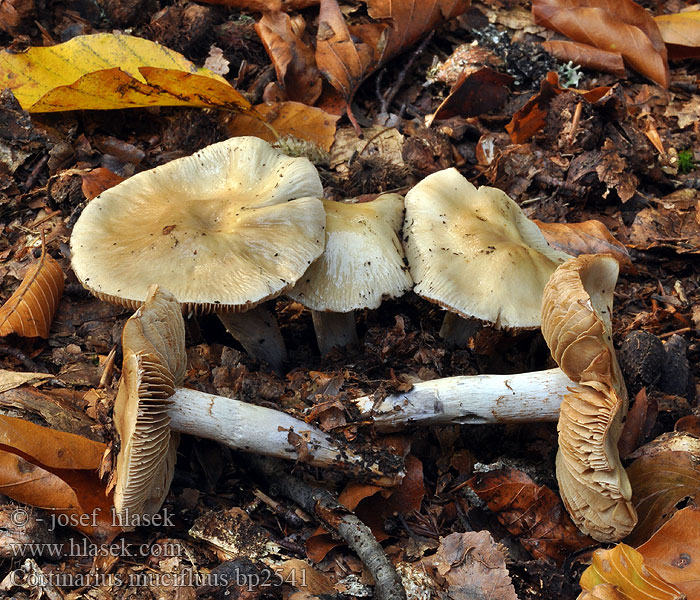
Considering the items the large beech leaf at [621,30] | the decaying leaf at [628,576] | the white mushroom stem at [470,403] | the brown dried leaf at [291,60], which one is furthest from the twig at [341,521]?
the large beech leaf at [621,30]

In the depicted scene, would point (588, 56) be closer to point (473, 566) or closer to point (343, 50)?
point (343, 50)

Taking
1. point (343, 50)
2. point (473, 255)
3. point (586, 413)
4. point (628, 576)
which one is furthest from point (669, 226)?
point (628, 576)

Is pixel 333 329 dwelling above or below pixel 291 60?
below

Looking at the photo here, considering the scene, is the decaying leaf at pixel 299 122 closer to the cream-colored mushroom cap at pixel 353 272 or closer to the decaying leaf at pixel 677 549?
the cream-colored mushroom cap at pixel 353 272

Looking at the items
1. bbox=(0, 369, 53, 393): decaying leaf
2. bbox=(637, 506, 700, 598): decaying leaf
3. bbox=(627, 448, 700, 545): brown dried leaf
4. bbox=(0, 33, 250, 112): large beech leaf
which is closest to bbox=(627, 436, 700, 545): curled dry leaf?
bbox=(627, 448, 700, 545): brown dried leaf

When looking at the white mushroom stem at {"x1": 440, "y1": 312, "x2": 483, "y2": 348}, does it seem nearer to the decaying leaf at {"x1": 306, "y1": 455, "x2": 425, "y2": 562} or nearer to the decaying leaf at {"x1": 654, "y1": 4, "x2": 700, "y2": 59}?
the decaying leaf at {"x1": 306, "y1": 455, "x2": 425, "y2": 562}

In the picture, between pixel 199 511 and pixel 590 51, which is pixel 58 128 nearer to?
pixel 199 511
